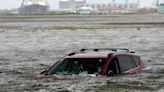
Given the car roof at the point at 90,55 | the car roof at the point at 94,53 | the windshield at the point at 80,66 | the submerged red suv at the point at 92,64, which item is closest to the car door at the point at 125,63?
the submerged red suv at the point at 92,64

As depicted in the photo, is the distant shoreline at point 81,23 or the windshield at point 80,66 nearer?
the windshield at point 80,66

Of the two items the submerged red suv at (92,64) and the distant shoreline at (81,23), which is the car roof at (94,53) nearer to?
the submerged red suv at (92,64)

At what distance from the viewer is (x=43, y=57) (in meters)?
29.1

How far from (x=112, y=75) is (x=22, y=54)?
15670mm

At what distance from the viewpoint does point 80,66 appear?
52.7 ft

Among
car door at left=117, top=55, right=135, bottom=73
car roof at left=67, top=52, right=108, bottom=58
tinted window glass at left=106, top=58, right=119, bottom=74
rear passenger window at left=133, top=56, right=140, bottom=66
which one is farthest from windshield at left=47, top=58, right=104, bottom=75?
rear passenger window at left=133, top=56, right=140, bottom=66

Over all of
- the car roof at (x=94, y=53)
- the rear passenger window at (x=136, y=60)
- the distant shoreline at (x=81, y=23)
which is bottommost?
the distant shoreline at (x=81, y=23)

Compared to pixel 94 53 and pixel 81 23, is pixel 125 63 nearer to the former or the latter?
pixel 94 53

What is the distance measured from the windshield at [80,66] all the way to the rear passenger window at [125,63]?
803mm

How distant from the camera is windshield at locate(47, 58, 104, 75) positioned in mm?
15977

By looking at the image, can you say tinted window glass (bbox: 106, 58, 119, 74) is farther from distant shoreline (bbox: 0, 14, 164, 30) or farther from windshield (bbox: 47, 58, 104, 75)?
distant shoreline (bbox: 0, 14, 164, 30)

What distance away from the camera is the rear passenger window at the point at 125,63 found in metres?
16.6

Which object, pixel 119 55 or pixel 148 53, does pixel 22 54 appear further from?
pixel 119 55

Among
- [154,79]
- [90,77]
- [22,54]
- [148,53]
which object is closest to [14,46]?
[22,54]
